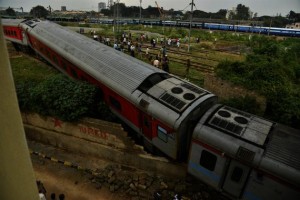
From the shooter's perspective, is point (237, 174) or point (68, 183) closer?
point (237, 174)

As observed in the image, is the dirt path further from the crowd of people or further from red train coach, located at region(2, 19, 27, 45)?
red train coach, located at region(2, 19, 27, 45)

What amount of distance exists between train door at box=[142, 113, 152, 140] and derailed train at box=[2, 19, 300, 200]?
16 millimetres

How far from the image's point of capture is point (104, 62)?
48.7ft

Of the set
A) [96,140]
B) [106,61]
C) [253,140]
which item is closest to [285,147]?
[253,140]

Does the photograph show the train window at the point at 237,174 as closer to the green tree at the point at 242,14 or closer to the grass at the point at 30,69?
the grass at the point at 30,69

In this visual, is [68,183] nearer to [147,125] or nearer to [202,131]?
[147,125]

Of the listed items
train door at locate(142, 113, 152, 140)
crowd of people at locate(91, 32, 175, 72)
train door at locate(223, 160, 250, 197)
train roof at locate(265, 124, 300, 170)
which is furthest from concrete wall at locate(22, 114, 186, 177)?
crowd of people at locate(91, 32, 175, 72)

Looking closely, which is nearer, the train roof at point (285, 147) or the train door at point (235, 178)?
the train roof at point (285, 147)

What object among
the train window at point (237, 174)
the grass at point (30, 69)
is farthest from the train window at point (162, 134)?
the grass at point (30, 69)

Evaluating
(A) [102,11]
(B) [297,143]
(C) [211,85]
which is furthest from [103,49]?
(A) [102,11]

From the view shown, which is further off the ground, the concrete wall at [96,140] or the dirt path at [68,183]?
the concrete wall at [96,140]

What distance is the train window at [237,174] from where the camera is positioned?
8.95 metres

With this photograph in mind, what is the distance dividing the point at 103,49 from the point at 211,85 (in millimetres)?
8060

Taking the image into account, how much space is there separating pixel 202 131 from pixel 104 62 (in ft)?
26.5
